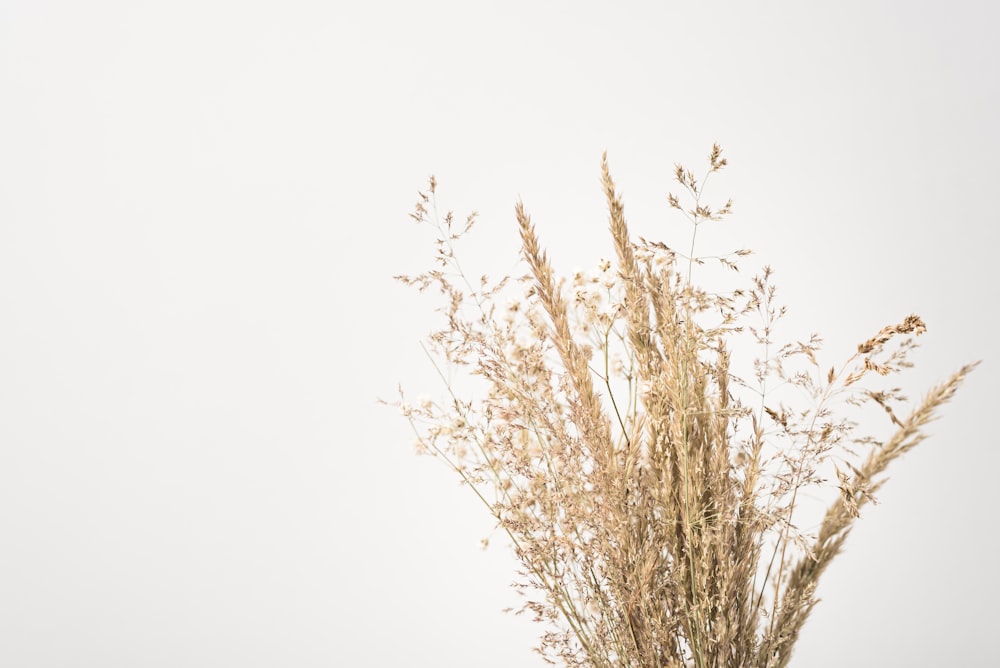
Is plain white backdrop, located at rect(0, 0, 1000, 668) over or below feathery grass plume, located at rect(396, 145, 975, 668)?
over

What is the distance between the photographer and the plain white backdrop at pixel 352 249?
16.2 feet

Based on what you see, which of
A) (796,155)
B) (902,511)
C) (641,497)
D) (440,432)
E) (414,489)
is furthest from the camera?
(414,489)

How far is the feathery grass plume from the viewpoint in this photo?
1307 mm

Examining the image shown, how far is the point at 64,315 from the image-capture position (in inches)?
224

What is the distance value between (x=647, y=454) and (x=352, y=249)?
4.52m

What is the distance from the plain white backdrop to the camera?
4949mm

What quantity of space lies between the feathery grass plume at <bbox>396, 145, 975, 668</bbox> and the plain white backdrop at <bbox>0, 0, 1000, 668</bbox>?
371 centimetres

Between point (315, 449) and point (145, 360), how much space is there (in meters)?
1.36

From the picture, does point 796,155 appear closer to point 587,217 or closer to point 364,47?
point 587,217

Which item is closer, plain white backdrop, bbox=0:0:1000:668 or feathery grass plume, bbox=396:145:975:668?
feathery grass plume, bbox=396:145:975:668

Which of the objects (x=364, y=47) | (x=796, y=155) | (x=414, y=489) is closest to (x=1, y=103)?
(x=364, y=47)

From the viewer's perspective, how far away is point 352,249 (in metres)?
5.67

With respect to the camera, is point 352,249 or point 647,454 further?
point 352,249

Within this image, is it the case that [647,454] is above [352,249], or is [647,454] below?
below
